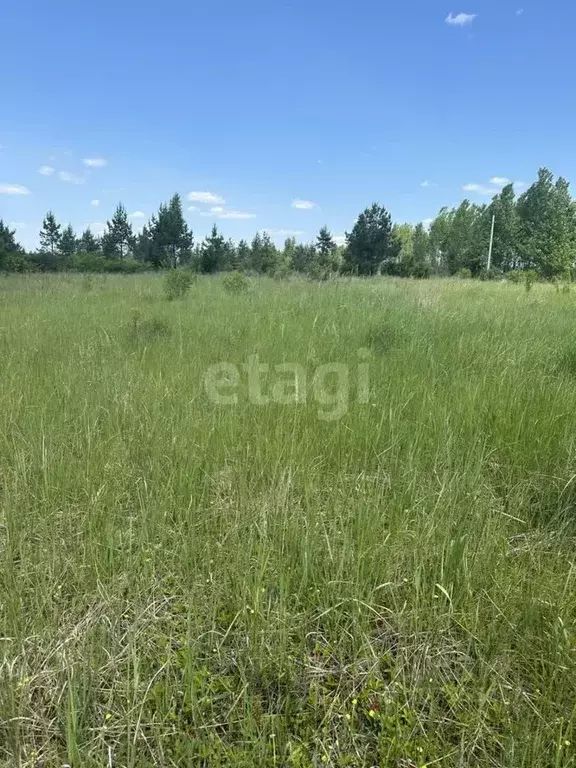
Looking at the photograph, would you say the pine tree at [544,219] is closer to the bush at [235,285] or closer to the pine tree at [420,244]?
the pine tree at [420,244]

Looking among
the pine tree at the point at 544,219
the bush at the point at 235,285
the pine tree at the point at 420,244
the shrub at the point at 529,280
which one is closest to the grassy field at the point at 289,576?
the bush at the point at 235,285

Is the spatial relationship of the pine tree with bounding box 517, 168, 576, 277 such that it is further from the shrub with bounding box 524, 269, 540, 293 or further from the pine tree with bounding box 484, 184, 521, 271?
the shrub with bounding box 524, 269, 540, 293

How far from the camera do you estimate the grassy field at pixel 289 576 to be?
96cm

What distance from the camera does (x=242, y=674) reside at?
1052 mm

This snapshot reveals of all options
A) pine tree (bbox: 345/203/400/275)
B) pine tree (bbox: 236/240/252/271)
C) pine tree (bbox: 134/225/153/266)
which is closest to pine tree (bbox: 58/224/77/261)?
pine tree (bbox: 134/225/153/266)

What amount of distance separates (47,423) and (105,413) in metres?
0.31

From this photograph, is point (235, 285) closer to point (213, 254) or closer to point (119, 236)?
point (213, 254)

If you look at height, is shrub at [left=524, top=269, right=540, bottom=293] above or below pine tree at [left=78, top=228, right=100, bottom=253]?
below

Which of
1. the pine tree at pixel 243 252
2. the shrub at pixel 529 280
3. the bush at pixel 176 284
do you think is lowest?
the bush at pixel 176 284

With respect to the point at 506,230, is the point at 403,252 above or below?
below

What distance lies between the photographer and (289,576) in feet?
4.34

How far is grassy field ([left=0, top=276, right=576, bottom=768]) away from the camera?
96 centimetres

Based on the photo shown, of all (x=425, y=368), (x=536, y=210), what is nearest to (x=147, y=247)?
(x=536, y=210)

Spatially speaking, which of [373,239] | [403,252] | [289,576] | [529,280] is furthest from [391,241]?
[289,576]
